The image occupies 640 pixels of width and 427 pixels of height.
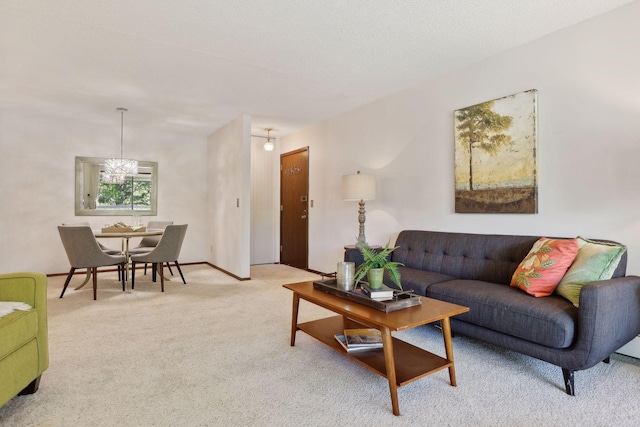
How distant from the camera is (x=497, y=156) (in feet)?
9.70

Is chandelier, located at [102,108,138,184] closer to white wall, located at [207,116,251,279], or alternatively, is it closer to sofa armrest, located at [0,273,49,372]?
white wall, located at [207,116,251,279]

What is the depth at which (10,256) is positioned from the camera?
16.0 feet

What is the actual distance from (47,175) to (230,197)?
264 cm

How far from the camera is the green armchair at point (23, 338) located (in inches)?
61.2

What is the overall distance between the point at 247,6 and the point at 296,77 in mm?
1240

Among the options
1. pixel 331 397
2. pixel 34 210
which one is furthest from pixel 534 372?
pixel 34 210

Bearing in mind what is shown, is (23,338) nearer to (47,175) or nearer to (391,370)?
(391,370)

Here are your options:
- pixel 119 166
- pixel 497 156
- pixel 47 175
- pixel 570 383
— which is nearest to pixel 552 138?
pixel 497 156

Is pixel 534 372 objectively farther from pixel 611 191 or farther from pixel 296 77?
pixel 296 77

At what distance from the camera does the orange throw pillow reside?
2.13m

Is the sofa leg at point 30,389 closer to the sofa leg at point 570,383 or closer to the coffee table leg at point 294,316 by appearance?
the coffee table leg at point 294,316

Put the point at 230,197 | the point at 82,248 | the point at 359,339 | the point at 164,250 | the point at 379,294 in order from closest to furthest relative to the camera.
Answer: the point at 379,294, the point at 359,339, the point at 82,248, the point at 164,250, the point at 230,197

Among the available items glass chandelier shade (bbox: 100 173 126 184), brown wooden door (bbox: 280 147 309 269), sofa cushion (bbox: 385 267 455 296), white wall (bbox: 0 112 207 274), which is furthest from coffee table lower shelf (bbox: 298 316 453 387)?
white wall (bbox: 0 112 207 274)

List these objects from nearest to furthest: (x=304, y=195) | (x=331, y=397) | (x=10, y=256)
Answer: (x=331, y=397) < (x=10, y=256) < (x=304, y=195)
